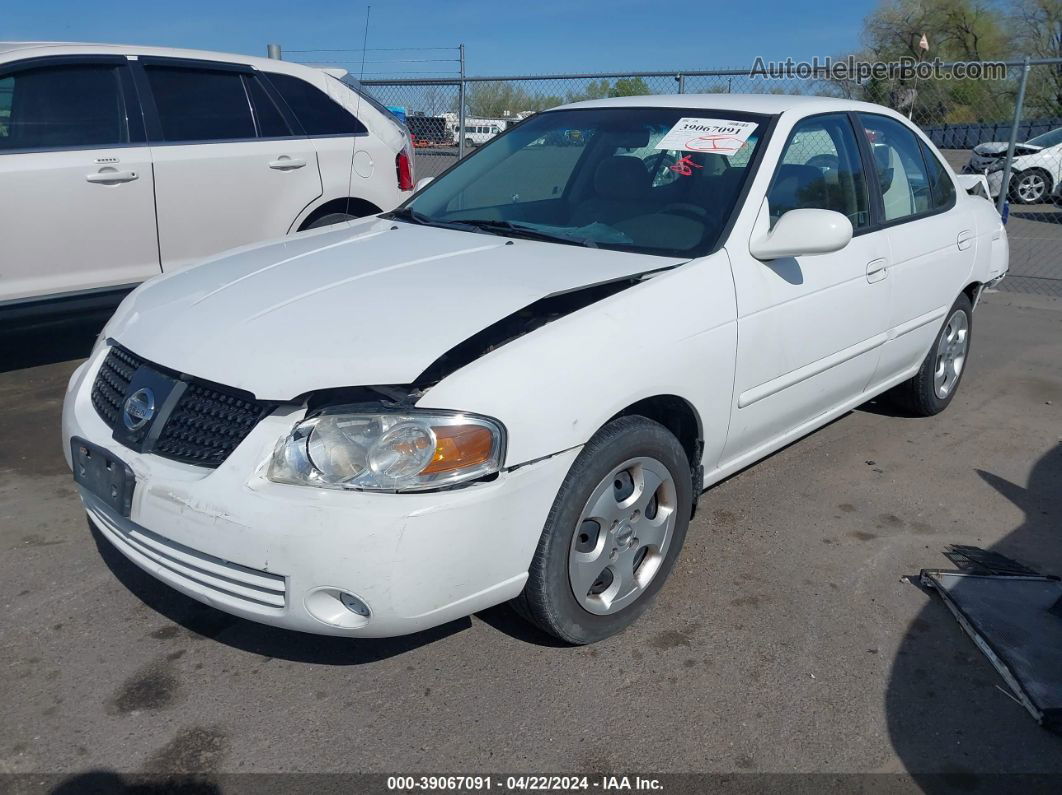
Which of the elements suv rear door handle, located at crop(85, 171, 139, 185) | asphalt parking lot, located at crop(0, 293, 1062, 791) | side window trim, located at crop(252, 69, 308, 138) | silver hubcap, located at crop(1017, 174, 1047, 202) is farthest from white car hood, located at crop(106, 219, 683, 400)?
silver hubcap, located at crop(1017, 174, 1047, 202)

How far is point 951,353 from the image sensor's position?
530 centimetres

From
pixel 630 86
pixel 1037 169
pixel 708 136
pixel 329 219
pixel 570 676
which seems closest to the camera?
pixel 570 676

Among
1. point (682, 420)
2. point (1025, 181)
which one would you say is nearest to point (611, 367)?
point (682, 420)

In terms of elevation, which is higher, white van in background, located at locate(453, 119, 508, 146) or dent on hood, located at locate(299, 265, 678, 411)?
white van in background, located at locate(453, 119, 508, 146)

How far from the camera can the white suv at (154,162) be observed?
5.15 metres

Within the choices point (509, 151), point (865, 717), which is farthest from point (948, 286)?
point (865, 717)

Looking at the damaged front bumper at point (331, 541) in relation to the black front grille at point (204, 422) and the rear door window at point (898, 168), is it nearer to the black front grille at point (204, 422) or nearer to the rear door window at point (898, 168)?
the black front grille at point (204, 422)

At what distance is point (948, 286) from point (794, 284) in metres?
1.72

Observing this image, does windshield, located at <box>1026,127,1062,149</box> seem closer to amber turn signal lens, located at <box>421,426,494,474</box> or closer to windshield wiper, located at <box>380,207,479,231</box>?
windshield wiper, located at <box>380,207,479,231</box>

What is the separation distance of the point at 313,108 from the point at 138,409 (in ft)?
13.6

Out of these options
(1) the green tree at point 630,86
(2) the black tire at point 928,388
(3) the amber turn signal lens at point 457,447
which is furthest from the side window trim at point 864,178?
(1) the green tree at point 630,86

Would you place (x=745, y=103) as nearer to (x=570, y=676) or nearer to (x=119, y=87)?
(x=570, y=676)

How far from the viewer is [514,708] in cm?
272

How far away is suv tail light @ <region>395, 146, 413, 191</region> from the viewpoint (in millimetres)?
6660
